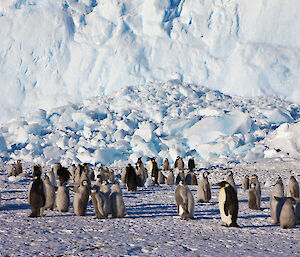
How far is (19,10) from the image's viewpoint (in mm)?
39219

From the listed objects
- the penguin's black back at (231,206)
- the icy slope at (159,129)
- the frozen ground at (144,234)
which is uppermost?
the icy slope at (159,129)

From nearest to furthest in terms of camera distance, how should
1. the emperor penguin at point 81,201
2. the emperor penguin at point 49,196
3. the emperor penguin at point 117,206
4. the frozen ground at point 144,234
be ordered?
the frozen ground at point 144,234 → the emperor penguin at point 117,206 → the emperor penguin at point 81,201 → the emperor penguin at point 49,196

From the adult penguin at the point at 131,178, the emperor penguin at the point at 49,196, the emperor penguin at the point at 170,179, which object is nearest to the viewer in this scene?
the emperor penguin at the point at 49,196

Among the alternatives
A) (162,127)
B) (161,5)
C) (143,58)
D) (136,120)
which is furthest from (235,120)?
(161,5)

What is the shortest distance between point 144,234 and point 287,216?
216 centimetres

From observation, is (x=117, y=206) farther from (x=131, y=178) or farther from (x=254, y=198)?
(x=131, y=178)

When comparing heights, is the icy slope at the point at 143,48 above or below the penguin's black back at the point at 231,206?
above

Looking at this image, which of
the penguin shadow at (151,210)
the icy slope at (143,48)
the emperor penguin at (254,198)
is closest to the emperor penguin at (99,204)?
the penguin shadow at (151,210)

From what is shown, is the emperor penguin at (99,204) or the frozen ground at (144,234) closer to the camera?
the frozen ground at (144,234)

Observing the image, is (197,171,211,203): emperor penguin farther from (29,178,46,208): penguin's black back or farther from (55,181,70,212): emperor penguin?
(29,178,46,208): penguin's black back

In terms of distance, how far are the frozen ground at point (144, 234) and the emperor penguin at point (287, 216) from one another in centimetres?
14

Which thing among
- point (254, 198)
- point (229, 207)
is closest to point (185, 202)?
point (229, 207)

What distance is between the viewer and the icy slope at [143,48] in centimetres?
3519

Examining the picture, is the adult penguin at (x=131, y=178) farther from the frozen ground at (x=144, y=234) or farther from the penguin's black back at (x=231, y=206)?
the penguin's black back at (x=231, y=206)
